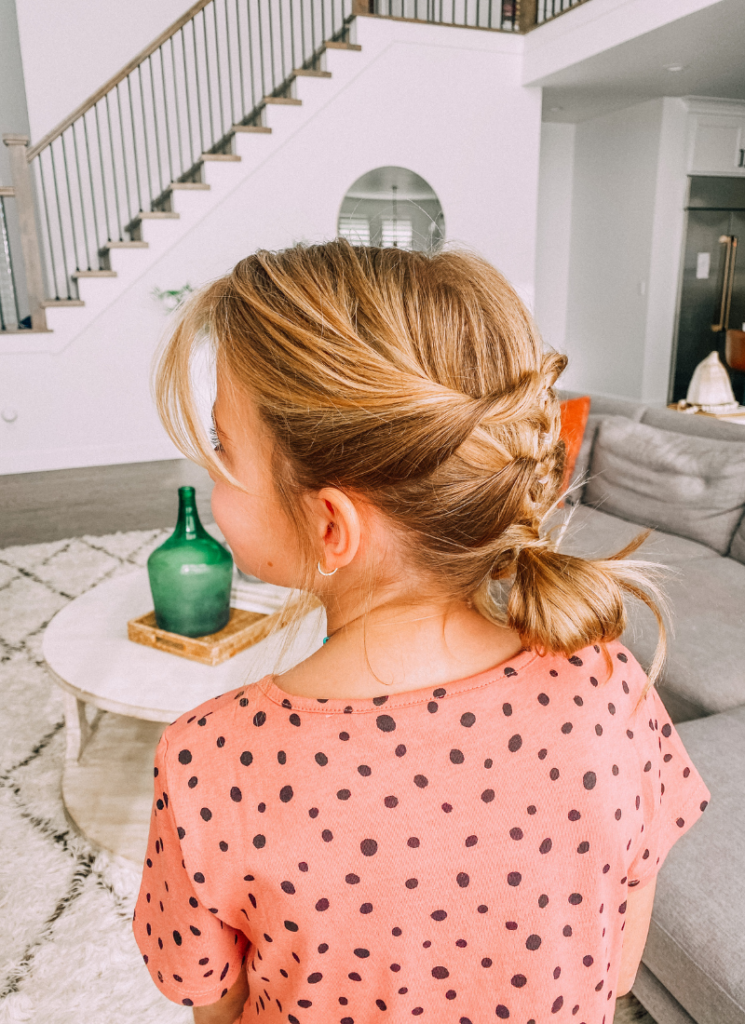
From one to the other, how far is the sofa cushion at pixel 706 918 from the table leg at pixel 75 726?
1.27 m

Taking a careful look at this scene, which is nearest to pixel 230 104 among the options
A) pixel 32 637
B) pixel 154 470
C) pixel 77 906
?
pixel 154 470

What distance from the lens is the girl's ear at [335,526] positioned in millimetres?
484

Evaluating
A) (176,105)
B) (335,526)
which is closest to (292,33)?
(176,105)

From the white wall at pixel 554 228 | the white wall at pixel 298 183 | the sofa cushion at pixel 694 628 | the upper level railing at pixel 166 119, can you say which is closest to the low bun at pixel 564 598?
the sofa cushion at pixel 694 628

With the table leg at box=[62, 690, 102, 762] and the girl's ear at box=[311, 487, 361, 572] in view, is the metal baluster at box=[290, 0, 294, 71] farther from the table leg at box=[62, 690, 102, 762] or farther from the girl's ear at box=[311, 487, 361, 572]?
the girl's ear at box=[311, 487, 361, 572]

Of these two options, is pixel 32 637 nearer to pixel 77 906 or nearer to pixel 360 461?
pixel 77 906

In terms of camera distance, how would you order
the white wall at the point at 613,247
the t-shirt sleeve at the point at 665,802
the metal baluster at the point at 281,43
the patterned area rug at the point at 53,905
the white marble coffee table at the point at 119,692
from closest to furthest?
1. the t-shirt sleeve at the point at 665,802
2. the patterned area rug at the point at 53,905
3. the white marble coffee table at the point at 119,692
4. the metal baluster at the point at 281,43
5. the white wall at the point at 613,247

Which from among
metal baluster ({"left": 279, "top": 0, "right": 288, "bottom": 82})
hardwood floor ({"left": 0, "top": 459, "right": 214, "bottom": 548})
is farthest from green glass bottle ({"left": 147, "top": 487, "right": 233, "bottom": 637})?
metal baluster ({"left": 279, "top": 0, "right": 288, "bottom": 82})

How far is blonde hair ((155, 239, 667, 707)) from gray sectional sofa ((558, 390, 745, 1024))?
0.75ft

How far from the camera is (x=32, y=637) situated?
8.13 feet

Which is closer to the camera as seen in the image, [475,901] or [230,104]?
[475,901]

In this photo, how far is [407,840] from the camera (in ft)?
1.48

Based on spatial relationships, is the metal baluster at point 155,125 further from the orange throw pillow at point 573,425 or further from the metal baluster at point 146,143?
the orange throw pillow at point 573,425

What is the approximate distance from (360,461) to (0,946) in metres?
1.32
